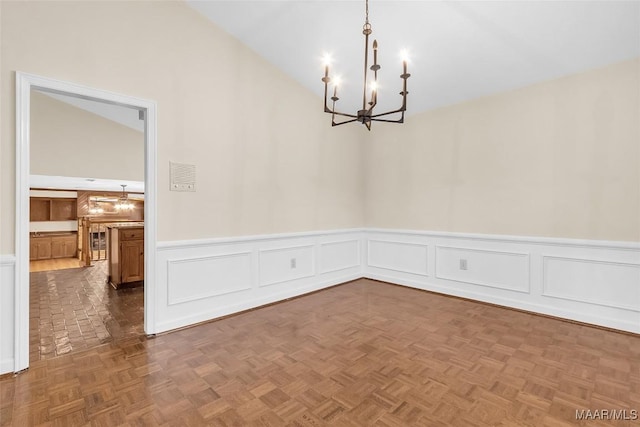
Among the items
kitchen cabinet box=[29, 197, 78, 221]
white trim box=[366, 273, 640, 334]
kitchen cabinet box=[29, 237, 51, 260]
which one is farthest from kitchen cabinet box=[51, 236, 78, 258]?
white trim box=[366, 273, 640, 334]

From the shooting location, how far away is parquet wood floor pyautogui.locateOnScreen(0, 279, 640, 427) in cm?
179

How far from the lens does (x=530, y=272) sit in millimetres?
3551

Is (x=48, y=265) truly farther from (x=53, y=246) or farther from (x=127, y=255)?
(x=127, y=255)

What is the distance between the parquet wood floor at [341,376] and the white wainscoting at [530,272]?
28 centimetres

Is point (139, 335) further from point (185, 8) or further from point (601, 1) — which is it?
point (601, 1)

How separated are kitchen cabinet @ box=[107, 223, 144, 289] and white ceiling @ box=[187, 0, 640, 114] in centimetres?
318

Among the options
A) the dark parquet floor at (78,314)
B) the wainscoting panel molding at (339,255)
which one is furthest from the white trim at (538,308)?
the dark parquet floor at (78,314)

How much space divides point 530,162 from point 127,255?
18.4ft

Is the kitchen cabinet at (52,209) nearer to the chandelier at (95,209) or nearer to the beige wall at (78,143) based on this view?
the chandelier at (95,209)

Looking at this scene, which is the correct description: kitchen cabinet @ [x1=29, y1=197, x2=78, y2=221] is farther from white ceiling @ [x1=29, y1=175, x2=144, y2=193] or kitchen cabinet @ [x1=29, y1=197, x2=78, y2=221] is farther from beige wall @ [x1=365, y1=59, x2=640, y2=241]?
beige wall @ [x1=365, y1=59, x2=640, y2=241]

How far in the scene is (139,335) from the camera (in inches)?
114

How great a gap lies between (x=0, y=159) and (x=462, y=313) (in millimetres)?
Result: 4476

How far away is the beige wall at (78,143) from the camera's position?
4.89 m

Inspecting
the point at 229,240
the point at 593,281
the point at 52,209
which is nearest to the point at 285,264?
the point at 229,240
